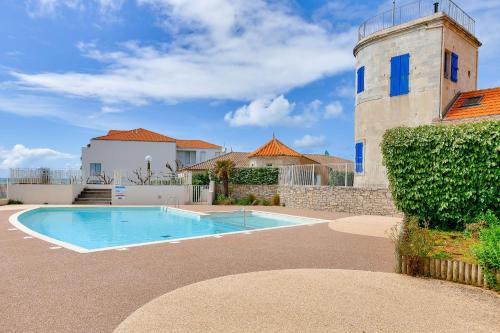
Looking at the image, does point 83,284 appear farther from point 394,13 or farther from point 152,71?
point 394,13

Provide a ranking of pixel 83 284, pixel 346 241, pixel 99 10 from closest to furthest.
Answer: pixel 83 284, pixel 346 241, pixel 99 10

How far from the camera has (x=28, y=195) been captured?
76.1 feet

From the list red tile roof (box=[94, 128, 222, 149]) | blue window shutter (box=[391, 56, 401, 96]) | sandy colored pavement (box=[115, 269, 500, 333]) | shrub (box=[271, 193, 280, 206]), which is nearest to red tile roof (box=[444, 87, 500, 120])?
blue window shutter (box=[391, 56, 401, 96])

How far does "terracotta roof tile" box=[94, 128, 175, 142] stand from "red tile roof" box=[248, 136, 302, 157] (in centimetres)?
1620

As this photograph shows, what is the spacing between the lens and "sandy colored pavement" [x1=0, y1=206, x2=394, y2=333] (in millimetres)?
4605

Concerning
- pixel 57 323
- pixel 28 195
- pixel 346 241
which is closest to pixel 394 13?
pixel 346 241

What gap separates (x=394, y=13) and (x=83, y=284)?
67.3 feet

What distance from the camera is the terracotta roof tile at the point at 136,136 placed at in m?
44.1

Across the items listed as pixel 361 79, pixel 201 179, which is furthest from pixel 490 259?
pixel 201 179

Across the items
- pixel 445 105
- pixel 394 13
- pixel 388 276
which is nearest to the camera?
pixel 388 276

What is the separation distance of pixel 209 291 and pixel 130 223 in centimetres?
1284

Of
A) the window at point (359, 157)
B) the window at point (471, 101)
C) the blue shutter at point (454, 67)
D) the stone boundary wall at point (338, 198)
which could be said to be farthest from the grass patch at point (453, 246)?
the blue shutter at point (454, 67)

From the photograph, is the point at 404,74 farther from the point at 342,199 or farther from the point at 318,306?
the point at 318,306

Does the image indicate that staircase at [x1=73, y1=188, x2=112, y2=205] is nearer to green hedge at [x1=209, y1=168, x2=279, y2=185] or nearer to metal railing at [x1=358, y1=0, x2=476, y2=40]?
green hedge at [x1=209, y1=168, x2=279, y2=185]
